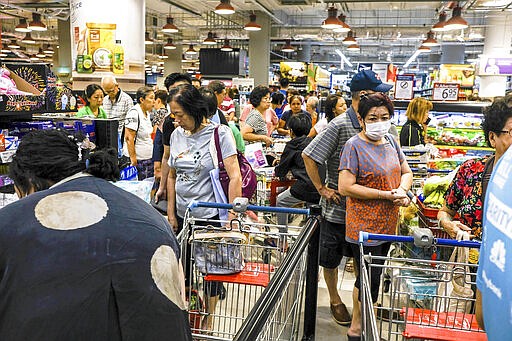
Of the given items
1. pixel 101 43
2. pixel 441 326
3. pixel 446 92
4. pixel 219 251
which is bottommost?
pixel 441 326

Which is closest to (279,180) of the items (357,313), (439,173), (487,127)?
(439,173)

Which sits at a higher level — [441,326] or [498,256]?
[498,256]

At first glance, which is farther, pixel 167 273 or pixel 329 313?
pixel 329 313

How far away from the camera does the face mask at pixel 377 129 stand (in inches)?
127

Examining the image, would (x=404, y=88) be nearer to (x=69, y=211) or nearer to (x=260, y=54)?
(x=260, y=54)

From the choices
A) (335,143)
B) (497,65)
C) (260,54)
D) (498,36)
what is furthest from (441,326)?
(260,54)

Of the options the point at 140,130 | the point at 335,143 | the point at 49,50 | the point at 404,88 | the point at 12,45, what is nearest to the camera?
the point at 335,143

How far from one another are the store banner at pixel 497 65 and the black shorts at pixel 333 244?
12985 millimetres

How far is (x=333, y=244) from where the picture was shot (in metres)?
3.70

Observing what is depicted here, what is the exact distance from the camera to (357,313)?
3.49 meters

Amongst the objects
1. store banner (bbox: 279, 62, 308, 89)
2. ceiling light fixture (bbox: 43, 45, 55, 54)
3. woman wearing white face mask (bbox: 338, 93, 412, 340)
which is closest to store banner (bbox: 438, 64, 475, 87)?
store banner (bbox: 279, 62, 308, 89)

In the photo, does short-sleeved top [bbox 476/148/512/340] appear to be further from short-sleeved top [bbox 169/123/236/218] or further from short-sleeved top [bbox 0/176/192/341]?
short-sleeved top [bbox 169/123/236/218]

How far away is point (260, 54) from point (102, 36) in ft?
42.5

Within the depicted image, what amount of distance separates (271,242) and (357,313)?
1.23m
